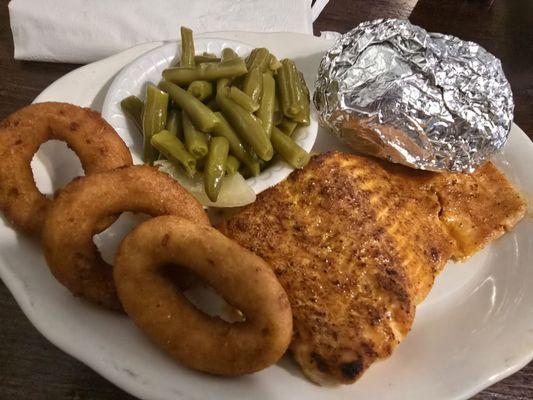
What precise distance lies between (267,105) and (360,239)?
63cm

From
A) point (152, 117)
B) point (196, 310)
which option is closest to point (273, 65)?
point (152, 117)

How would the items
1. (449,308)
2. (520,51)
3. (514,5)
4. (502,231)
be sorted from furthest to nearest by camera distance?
(514,5), (520,51), (502,231), (449,308)

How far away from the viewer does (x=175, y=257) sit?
1338 mm

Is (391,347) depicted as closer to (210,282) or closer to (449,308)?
(449,308)

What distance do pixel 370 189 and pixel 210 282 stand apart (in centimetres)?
76

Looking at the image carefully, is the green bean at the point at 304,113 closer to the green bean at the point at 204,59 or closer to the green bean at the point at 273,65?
the green bean at the point at 273,65

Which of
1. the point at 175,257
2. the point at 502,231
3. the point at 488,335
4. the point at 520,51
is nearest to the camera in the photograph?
the point at 175,257

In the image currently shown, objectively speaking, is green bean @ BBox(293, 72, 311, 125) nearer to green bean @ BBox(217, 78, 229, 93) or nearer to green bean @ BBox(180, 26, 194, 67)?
green bean @ BBox(217, 78, 229, 93)

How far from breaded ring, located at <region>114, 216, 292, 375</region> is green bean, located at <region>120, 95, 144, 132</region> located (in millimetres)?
737

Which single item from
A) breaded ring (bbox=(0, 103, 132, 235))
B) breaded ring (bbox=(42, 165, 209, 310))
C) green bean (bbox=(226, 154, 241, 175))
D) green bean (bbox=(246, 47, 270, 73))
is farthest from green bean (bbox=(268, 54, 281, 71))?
breaded ring (bbox=(42, 165, 209, 310))

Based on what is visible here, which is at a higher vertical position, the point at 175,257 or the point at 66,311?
the point at 175,257

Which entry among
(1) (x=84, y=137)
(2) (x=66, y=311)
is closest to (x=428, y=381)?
(2) (x=66, y=311)

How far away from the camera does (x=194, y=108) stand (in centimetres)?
188

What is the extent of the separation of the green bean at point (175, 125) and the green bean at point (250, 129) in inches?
7.3
